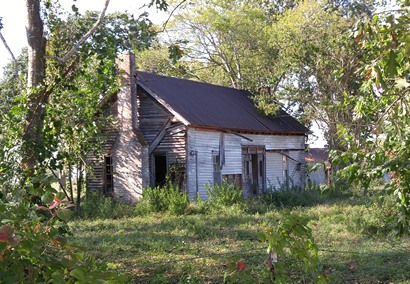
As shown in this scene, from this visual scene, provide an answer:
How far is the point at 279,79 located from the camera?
101ft

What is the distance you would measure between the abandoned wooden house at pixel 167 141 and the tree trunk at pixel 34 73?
41.9 feet

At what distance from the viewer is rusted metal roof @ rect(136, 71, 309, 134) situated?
2234 centimetres

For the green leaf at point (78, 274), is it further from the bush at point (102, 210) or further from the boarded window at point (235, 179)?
the boarded window at point (235, 179)

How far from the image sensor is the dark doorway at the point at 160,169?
22531mm

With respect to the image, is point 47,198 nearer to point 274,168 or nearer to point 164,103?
point 164,103

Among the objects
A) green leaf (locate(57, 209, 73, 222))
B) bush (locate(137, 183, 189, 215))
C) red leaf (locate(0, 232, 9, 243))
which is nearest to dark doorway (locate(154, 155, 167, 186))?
bush (locate(137, 183, 189, 215))

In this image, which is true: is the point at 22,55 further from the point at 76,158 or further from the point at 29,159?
the point at 29,159

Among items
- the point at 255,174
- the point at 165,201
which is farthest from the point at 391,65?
the point at 255,174

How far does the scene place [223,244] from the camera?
498 inches

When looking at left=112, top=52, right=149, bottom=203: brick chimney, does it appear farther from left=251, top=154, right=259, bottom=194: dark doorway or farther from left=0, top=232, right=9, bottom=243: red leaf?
left=0, top=232, right=9, bottom=243: red leaf

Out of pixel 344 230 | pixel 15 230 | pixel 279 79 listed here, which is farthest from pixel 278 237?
pixel 279 79

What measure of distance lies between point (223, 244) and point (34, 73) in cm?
644

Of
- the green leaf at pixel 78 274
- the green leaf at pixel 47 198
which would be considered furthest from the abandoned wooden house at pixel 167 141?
the green leaf at pixel 78 274

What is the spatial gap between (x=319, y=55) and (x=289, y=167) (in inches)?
240
